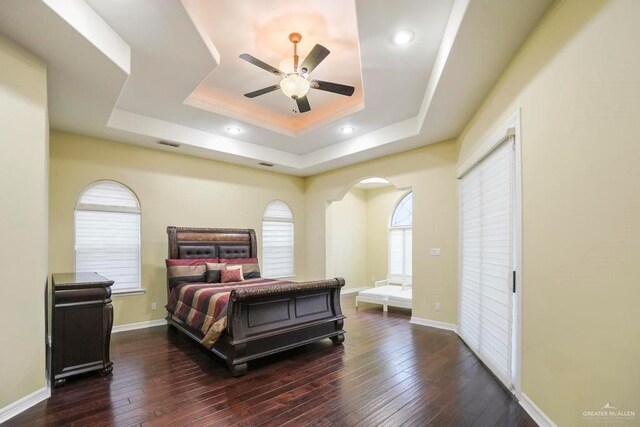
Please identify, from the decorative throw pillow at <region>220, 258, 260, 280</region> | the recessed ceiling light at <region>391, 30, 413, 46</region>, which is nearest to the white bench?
the decorative throw pillow at <region>220, 258, 260, 280</region>

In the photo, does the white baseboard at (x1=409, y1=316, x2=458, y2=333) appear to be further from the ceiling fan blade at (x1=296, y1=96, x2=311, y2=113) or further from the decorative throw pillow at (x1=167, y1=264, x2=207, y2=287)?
the ceiling fan blade at (x1=296, y1=96, x2=311, y2=113)

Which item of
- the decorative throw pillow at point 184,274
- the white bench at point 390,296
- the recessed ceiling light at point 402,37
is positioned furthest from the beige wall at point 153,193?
the recessed ceiling light at point 402,37

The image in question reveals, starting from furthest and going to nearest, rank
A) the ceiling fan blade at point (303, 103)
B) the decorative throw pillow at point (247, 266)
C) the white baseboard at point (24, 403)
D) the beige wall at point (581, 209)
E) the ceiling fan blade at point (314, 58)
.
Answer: the decorative throw pillow at point (247, 266) → the ceiling fan blade at point (303, 103) → the ceiling fan blade at point (314, 58) → the white baseboard at point (24, 403) → the beige wall at point (581, 209)

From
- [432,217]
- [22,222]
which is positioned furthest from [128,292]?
[432,217]

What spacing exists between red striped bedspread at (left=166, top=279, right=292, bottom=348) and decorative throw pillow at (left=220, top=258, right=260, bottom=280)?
2.37 feet

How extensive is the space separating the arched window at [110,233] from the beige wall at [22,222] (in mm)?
2131

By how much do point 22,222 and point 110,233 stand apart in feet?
8.11

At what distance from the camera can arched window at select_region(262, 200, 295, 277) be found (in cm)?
680

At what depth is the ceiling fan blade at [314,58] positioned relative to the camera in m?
2.77

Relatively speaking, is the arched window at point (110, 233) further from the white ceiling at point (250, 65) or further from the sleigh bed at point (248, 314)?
A: the white ceiling at point (250, 65)

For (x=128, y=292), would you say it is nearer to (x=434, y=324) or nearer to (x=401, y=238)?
(x=434, y=324)

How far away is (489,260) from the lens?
3420 mm

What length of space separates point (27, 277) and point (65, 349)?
858 millimetres

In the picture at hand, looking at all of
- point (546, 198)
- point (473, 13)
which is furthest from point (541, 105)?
point (473, 13)
